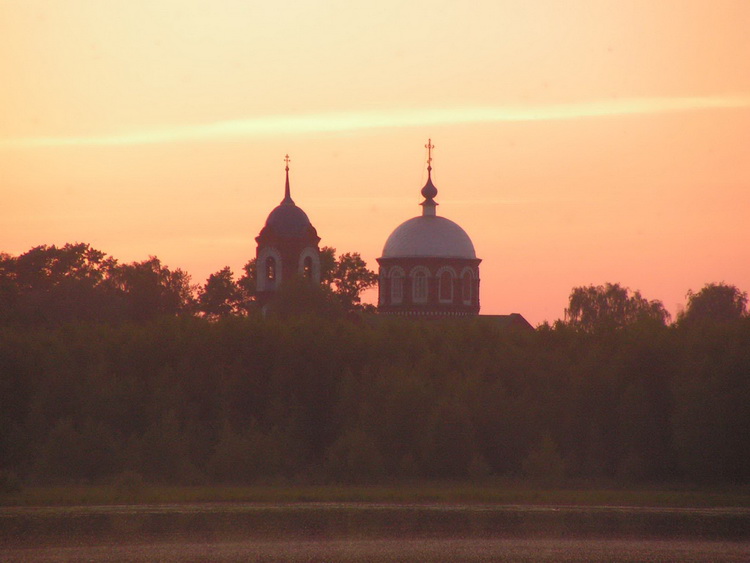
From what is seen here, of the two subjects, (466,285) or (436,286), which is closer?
(436,286)

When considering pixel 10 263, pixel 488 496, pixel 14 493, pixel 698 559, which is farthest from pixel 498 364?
pixel 10 263

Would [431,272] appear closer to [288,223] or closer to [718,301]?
[288,223]

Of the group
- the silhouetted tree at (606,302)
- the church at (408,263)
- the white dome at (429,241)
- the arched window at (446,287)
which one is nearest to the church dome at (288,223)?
the church at (408,263)

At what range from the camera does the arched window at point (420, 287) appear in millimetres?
66250

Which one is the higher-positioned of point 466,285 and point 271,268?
point 271,268

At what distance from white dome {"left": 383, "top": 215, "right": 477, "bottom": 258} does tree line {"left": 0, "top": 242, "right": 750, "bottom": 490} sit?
111ft

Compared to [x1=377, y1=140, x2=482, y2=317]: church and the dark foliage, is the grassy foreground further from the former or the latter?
[x1=377, y1=140, x2=482, y2=317]: church

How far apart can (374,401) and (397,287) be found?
3985cm

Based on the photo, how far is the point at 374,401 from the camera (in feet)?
90.2

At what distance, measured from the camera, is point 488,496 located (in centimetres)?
2128

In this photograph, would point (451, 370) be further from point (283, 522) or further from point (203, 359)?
point (283, 522)

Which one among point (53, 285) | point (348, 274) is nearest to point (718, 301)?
point (348, 274)

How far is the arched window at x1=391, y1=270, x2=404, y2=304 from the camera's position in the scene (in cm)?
6688

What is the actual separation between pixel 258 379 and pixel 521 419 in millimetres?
6377
